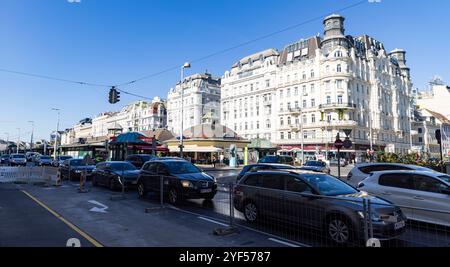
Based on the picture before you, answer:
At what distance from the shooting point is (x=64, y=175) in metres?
22.1

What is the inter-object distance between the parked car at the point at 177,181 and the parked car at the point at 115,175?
2.33 metres

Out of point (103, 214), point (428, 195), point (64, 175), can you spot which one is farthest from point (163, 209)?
point (64, 175)

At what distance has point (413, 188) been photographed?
27.8ft

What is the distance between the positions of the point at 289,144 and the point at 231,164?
2659 cm

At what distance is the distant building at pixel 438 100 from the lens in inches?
3875

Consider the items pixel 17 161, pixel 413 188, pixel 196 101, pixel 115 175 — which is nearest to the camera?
pixel 413 188

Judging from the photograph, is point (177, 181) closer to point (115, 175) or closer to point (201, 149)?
point (115, 175)

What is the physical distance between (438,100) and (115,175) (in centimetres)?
11564

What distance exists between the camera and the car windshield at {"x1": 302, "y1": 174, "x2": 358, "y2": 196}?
23.1 ft

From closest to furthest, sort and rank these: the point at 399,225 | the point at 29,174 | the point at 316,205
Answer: the point at 399,225, the point at 316,205, the point at 29,174

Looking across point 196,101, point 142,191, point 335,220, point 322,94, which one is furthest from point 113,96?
point 196,101

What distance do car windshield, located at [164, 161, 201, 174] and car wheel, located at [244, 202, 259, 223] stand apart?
442 cm

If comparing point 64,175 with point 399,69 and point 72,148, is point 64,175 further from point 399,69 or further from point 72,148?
point 399,69

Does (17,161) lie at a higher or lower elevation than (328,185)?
higher
